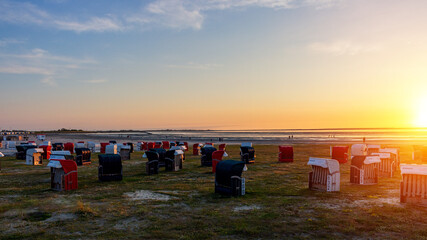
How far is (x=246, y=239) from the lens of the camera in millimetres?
9688

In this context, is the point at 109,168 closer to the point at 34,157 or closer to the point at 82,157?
the point at 82,157

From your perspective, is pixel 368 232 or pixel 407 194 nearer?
pixel 368 232

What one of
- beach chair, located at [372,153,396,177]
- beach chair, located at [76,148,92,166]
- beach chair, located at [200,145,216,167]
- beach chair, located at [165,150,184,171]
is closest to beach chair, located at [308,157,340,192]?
beach chair, located at [372,153,396,177]

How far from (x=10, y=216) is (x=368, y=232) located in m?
13.5

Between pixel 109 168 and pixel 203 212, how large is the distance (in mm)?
10470

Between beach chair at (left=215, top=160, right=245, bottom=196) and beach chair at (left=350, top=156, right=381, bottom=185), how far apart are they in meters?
7.89

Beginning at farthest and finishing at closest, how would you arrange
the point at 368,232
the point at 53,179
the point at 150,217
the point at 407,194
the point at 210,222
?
the point at 53,179 < the point at 407,194 < the point at 150,217 < the point at 210,222 < the point at 368,232

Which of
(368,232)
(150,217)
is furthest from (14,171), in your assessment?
(368,232)

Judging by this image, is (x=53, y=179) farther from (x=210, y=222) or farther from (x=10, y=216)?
(x=210, y=222)

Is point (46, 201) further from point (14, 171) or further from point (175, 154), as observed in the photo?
point (14, 171)

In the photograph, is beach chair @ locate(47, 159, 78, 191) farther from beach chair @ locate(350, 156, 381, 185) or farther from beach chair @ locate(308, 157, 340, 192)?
beach chair @ locate(350, 156, 381, 185)

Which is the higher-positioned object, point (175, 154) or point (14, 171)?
point (175, 154)

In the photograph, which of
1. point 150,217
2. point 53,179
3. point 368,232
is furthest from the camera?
point 53,179

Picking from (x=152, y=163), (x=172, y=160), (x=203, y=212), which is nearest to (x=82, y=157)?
(x=152, y=163)
